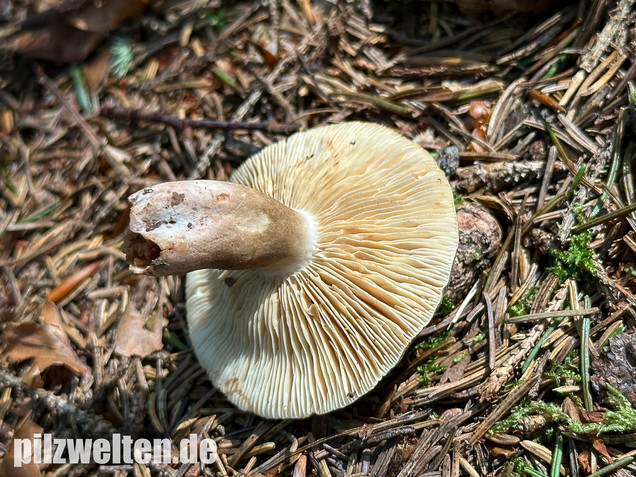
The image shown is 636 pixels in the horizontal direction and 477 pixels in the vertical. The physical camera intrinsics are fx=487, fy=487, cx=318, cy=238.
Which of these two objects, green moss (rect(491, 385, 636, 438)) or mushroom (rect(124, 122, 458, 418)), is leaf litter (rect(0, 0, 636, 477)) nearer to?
green moss (rect(491, 385, 636, 438))

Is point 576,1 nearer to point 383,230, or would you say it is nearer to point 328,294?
point 383,230

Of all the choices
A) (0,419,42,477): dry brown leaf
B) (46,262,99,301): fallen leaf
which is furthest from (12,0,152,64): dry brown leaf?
(0,419,42,477): dry brown leaf

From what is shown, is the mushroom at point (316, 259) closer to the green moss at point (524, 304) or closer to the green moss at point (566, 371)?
the green moss at point (524, 304)

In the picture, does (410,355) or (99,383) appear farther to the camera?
(99,383)

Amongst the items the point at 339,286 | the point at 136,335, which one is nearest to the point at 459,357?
the point at 339,286

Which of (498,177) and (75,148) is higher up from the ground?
(498,177)

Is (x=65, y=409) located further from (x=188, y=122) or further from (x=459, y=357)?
(x=459, y=357)

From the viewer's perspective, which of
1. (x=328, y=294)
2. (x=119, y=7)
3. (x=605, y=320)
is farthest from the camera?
(x=119, y=7)

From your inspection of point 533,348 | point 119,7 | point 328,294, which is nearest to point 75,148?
point 119,7
